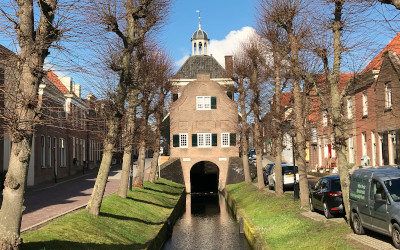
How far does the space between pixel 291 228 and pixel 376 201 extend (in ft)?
13.1

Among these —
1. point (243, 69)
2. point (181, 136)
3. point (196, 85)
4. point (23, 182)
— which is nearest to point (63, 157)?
point (181, 136)

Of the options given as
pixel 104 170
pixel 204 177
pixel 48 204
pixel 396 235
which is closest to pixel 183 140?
pixel 204 177

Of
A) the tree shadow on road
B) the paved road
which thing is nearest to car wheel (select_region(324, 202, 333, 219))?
the tree shadow on road

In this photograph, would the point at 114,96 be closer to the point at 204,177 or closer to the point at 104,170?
the point at 104,170

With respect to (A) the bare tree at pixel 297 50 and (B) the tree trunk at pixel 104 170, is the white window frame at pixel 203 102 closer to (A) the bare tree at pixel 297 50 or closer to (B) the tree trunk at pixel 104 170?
(A) the bare tree at pixel 297 50

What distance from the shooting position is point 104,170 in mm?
15078

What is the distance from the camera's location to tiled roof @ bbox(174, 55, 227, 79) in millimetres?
56906

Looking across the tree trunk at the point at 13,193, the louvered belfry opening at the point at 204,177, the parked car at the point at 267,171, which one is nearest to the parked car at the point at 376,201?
the tree trunk at the point at 13,193

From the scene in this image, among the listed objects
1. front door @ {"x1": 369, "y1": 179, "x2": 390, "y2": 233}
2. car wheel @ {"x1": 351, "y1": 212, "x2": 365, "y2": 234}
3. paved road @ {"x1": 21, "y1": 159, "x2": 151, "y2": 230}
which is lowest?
paved road @ {"x1": 21, "y1": 159, "x2": 151, "y2": 230}

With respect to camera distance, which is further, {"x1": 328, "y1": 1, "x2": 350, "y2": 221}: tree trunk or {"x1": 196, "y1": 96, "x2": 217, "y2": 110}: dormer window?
{"x1": 196, "y1": 96, "x2": 217, "y2": 110}: dormer window

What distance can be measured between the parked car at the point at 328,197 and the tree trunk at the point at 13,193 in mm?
10627

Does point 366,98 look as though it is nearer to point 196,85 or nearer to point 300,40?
point 300,40

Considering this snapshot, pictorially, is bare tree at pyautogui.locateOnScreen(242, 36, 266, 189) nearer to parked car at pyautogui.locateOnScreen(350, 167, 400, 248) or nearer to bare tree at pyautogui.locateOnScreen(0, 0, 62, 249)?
parked car at pyautogui.locateOnScreen(350, 167, 400, 248)

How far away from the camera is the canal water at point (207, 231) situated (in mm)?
18875
